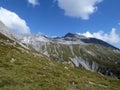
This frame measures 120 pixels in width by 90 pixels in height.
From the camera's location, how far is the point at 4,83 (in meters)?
27.6

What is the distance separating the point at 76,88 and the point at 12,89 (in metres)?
9.54

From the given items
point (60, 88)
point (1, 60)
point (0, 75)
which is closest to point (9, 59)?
point (1, 60)

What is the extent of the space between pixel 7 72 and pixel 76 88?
1048 cm

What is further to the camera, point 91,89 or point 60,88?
point 91,89

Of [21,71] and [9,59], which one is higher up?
[9,59]

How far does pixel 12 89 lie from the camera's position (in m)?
25.5

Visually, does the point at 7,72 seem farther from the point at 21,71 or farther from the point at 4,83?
the point at 4,83

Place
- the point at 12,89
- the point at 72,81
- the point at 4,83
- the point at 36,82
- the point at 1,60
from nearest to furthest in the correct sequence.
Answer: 1. the point at 12,89
2. the point at 4,83
3. the point at 36,82
4. the point at 72,81
5. the point at 1,60

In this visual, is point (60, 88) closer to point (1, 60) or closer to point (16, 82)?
point (16, 82)

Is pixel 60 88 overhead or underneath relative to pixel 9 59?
underneath

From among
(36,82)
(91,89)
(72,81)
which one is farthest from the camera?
(72,81)

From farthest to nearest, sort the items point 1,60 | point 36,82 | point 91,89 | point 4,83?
1. point 1,60
2. point 91,89
3. point 36,82
4. point 4,83

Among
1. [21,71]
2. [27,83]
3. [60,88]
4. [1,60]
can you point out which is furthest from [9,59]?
[60,88]

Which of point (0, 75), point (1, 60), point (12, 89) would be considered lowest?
point (12, 89)
